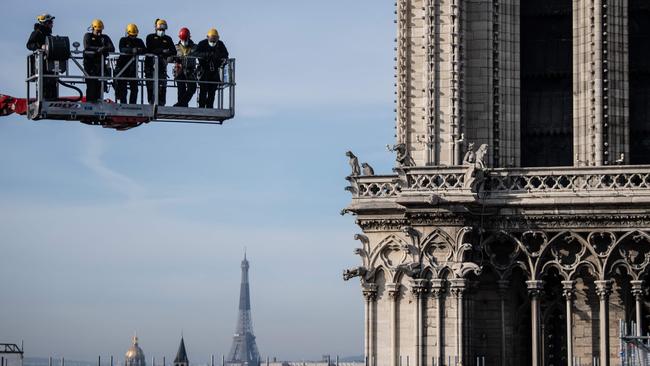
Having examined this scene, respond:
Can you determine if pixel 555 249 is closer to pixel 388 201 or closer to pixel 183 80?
pixel 388 201

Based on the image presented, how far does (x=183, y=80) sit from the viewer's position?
205 feet

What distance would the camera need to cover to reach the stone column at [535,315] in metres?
85.8

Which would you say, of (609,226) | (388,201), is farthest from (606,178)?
(388,201)

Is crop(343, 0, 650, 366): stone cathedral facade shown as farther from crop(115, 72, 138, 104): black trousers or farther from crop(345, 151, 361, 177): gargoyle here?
crop(115, 72, 138, 104): black trousers

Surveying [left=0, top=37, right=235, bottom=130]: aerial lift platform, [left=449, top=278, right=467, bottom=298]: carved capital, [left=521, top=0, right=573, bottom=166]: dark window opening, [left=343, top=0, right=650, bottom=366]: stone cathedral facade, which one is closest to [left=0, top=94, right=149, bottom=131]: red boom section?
[left=0, top=37, right=235, bottom=130]: aerial lift platform

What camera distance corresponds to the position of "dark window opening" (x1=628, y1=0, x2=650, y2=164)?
88.6 meters

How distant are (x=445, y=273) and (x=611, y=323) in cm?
561

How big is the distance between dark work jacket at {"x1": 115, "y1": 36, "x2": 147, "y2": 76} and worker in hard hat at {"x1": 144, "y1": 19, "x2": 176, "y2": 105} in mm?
289

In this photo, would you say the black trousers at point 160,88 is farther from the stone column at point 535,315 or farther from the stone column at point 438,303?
the stone column at point 535,315

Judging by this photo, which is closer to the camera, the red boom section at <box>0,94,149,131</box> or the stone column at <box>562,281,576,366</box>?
the red boom section at <box>0,94,149,131</box>

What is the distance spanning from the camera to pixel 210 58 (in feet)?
208

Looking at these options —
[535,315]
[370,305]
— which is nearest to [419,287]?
[370,305]

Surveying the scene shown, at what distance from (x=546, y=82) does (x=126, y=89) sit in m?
29.5

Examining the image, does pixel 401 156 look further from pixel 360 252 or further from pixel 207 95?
pixel 207 95
